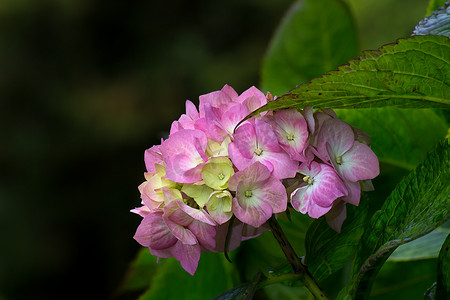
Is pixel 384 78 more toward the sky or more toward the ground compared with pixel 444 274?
more toward the sky

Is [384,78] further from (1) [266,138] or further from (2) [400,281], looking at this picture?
(2) [400,281]

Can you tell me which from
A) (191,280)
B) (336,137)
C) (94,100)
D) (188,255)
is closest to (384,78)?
(336,137)

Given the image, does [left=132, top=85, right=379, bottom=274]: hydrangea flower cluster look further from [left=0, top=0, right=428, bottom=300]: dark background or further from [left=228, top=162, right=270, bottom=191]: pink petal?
[left=0, top=0, right=428, bottom=300]: dark background

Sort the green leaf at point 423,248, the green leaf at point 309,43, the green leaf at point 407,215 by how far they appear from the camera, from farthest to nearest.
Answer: the green leaf at point 309,43, the green leaf at point 423,248, the green leaf at point 407,215

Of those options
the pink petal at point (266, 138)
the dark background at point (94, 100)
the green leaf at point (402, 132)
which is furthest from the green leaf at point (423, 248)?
the dark background at point (94, 100)

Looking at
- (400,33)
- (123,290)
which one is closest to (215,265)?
(123,290)

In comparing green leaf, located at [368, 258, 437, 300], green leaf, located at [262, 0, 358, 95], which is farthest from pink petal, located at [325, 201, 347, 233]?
green leaf, located at [262, 0, 358, 95]

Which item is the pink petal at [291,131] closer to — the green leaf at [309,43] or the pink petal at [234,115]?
the pink petal at [234,115]
